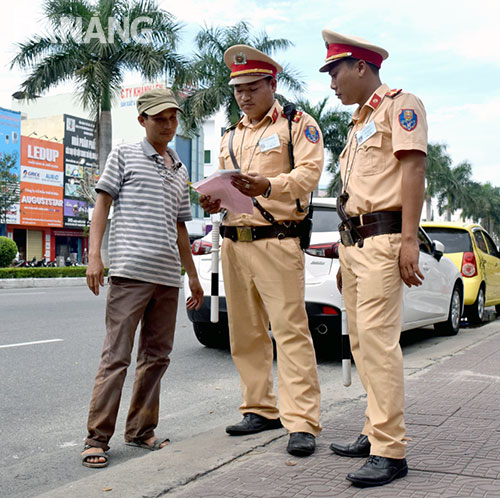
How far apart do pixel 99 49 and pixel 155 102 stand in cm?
2160

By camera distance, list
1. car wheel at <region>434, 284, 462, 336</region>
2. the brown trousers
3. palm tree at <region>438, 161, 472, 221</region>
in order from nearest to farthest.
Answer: the brown trousers
car wheel at <region>434, 284, 462, 336</region>
palm tree at <region>438, 161, 472, 221</region>

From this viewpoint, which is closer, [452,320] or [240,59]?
[240,59]

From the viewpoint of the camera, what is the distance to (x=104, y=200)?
375 cm

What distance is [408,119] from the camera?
3.20 m

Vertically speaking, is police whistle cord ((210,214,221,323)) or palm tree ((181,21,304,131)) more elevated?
palm tree ((181,21,304,131))

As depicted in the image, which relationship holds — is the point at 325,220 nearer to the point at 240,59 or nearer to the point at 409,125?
the point at 240,59

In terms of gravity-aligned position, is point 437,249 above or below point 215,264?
above

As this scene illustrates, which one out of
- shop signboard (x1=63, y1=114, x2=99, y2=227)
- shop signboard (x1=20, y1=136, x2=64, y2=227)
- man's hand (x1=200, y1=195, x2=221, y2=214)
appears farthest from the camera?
shop signboard (x1=63, y1=114, x2=99, y2=227)

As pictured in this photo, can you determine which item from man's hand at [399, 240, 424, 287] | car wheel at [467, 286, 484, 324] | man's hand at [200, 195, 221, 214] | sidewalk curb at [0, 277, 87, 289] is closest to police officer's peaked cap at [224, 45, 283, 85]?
man's hand at [200, 195, 221, 214]

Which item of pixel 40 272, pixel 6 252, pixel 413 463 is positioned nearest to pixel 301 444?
pixel 413 463

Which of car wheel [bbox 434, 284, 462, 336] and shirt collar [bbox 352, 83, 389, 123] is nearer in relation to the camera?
shirt collar [bbox 352, 83, 389, 123]

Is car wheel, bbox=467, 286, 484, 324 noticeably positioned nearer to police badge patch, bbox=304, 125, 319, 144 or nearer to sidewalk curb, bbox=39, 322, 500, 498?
sidewalk curb, bbox=39, 322, 500, 498

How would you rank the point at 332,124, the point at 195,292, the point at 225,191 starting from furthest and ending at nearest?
the point at 332,124, the point at 195,292, the point at 225,191

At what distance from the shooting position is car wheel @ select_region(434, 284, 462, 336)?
29.5ft
